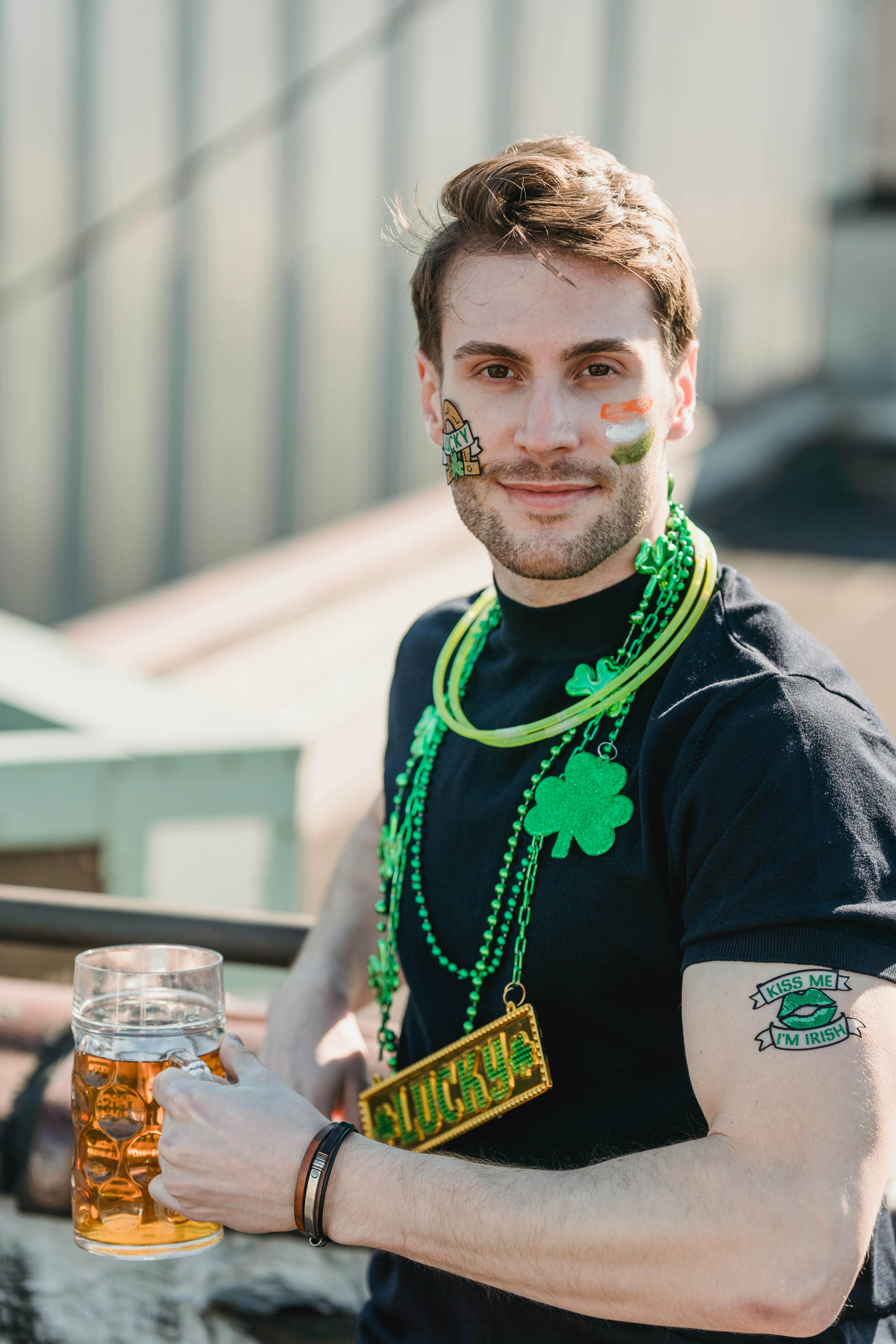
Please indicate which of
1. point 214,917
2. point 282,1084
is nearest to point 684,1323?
point 282,1084

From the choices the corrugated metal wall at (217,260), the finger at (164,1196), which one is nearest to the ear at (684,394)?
the finger at (164,1196)

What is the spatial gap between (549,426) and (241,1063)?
0.73 meters

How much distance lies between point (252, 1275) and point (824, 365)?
436 inches

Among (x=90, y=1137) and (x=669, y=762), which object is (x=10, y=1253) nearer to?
(x=90, y=1137)

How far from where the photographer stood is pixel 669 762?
4.22 ft

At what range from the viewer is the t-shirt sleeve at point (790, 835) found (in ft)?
3.72

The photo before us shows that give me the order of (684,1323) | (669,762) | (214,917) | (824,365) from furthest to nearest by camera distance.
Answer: (824,365) → (214,917) → (669,762) → (684,1323)

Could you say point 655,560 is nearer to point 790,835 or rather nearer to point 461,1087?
point 790,835

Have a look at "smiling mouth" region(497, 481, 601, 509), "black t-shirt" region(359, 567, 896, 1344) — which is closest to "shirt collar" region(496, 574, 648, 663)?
"black t-shirt" region(359, 567, 896, 1344)

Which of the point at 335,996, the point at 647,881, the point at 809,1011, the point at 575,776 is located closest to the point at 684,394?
the point at 575,776

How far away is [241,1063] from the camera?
134 centimetres

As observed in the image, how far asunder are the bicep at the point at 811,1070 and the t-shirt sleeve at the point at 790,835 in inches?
0.9

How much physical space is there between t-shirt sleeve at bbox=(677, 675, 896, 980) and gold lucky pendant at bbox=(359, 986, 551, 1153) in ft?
0.75

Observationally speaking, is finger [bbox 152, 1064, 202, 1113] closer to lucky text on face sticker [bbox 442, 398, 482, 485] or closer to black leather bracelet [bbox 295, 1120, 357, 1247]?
black leather bracelet [bbox 295, 1120, 357, 1247]
